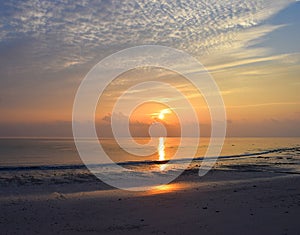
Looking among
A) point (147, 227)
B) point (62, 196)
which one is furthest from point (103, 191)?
point (147, 227)

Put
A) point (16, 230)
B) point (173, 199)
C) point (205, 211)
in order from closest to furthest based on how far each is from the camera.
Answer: point (16, 230) → point (205, 211) → point (173, 199)

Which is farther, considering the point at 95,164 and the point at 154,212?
the point at 95,164

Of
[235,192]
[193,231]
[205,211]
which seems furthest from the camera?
[235,192]

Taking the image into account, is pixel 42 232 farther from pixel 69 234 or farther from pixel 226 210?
pixel 226 210

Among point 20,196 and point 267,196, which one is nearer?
point 267,196

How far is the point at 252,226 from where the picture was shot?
950 cm

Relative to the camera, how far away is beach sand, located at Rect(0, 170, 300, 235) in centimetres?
957

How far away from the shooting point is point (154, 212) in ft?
38.5

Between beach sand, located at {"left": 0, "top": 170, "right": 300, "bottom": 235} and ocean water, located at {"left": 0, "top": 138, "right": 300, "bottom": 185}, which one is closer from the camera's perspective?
beach sand, located at {"left": 0, "top": 170, "right": 300, "bottom": 235}

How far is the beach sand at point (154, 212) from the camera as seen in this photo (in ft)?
31.4

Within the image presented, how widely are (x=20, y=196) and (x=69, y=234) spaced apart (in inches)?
333

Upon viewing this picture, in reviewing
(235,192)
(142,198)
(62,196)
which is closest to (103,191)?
(62,196)

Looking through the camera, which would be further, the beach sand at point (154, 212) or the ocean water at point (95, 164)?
the ocean water at point (95, 164)

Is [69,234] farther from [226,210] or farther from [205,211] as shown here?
[226,210]
